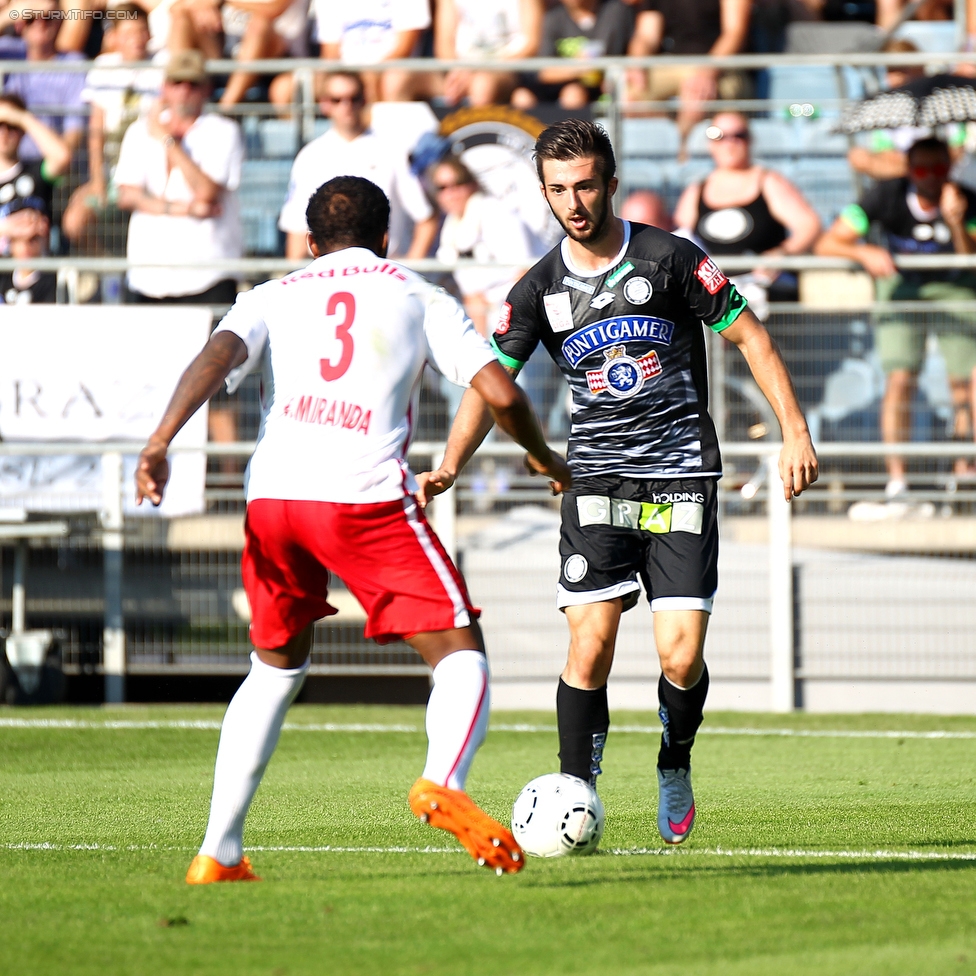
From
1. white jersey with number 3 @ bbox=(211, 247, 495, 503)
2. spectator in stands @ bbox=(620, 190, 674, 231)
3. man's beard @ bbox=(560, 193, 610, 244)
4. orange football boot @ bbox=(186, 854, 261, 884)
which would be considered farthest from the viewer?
spectator in stands @ bbox=(620, 190, 674, 231)

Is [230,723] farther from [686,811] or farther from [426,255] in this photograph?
[426,255]

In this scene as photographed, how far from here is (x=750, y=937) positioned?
409 cm

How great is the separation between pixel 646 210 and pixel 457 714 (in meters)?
8.69

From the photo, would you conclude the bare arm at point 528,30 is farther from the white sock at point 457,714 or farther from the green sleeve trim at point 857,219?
the white sock at point 457,714

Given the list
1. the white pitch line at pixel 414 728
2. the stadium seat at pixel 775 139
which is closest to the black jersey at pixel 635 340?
the white pitch line at pixel 414 728

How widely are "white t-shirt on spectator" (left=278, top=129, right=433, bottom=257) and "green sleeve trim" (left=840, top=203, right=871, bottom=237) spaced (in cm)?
318

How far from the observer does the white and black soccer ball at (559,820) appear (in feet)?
17.5

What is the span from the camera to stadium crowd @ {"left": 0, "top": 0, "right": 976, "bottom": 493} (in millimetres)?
12461

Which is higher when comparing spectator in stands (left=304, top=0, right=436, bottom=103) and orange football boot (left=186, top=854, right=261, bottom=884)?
spectator in stands (left=304, top=0, right=436, bottom=103)

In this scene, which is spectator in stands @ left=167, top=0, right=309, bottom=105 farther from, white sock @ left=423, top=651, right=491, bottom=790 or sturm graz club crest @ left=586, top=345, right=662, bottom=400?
white sock @ left=423, top=651, right=491, bottom=790

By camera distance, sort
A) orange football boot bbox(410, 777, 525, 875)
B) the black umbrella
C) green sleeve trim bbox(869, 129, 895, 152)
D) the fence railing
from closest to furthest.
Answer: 1. orange football boot bbox(410, 777, 525, 875)
2. the fence railing
3. the black umbrella
4. green sleeve trim bbox(869, 129, 895, 152)

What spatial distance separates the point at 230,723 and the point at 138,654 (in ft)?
25.1

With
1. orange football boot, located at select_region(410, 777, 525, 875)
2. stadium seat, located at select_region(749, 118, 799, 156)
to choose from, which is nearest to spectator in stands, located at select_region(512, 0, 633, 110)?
stadium seat, located at select_region(749, 118, 799, 156)

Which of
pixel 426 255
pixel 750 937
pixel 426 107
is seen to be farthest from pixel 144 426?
pixel 750 937
